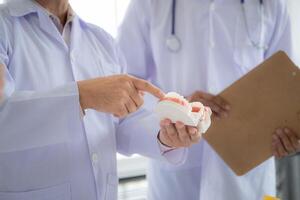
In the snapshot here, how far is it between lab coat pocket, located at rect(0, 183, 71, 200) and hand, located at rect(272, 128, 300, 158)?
26.5 inches

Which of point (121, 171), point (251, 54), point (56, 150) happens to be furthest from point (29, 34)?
point (121, 171)

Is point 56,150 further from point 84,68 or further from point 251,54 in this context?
point 251,54

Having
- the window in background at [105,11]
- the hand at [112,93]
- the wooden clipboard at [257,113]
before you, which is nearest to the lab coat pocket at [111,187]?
the hand at [112,93]

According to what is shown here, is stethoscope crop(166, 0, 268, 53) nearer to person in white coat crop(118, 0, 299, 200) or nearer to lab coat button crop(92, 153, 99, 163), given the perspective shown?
person in white coat crop(118, 0, 299, 200)

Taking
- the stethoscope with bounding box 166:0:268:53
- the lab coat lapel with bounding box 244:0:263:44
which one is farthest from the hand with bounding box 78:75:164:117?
the lab coat lapel with bounding box 244:0:263:44

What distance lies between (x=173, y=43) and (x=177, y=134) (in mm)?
462

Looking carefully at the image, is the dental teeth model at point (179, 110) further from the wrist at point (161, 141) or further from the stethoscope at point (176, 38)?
the stethoscope at point (176, 38)

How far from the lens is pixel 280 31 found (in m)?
1.23

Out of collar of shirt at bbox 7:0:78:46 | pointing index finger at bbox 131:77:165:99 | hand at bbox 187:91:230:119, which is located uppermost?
collar of shirt at bbox 7:0:78:46

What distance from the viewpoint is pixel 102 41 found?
3.21 feet

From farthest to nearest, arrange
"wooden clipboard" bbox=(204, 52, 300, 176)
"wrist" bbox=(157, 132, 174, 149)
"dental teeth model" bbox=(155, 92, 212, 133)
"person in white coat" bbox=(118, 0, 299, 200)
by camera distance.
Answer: "person in white coat" bbox=(118, 0, 299, 200) → "wooden clipboard" bbox=(204, 52, 300, 176) → "wrist" bbox=(157, 132, 174, 149) → "dental teeth model" bbox=(155, 92, 212, 133)

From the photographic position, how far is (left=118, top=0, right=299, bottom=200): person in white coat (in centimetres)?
114

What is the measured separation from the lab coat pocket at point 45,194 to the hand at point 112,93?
211 millimetres

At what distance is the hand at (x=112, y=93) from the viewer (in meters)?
0.67
